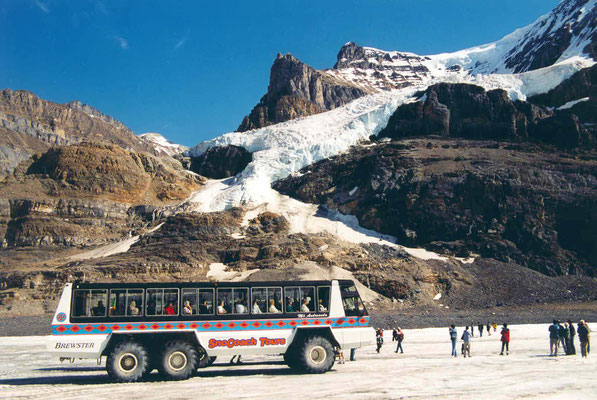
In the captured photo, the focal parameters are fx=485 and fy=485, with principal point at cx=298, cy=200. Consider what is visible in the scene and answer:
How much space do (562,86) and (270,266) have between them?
77952mm

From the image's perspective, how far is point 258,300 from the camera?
18.2 m

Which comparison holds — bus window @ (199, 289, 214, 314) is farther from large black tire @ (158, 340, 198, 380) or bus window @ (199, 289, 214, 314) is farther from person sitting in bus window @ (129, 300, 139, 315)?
person sitting in bus window @ (129, 300, 139, 315)

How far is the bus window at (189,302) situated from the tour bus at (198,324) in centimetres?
4

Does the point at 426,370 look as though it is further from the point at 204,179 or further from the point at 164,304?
the point at 204,179

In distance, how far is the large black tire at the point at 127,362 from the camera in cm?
1686

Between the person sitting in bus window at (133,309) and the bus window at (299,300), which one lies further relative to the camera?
the bus window at (299,300)

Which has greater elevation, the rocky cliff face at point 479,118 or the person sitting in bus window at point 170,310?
the rocky cliff face at point 479,118

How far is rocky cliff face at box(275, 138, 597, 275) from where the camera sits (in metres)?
73.5

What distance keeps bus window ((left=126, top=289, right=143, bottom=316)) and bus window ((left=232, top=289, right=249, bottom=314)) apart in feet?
11.0

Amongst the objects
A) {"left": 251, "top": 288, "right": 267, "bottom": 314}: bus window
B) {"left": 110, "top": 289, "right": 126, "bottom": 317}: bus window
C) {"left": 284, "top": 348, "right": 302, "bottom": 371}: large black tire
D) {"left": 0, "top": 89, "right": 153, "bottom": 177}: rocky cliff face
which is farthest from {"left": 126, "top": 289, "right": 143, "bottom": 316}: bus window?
{"left": 0, "top": 89, "right": 153, "bottom": 177}: rocky cliff face

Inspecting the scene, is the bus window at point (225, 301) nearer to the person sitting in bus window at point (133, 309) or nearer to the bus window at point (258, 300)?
the bus window at point (258, 300)

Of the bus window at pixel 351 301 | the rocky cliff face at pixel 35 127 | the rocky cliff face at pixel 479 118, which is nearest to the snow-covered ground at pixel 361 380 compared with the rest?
the bus window at pixel 351 301

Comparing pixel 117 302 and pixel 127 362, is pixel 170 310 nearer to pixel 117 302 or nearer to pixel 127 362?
pixel 117 302

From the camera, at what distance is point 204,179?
118 meters
